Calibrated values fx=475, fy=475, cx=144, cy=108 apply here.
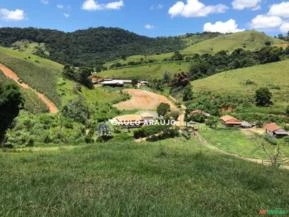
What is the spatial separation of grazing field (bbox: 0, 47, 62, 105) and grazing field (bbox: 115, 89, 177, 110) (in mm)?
14308

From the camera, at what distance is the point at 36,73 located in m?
110

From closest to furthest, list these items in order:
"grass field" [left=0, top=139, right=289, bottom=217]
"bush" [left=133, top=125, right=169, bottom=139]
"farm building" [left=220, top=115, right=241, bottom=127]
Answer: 1. "grass field" [left=0, top=139, right=289, bottom=217]
2. "bush" [left=133, top=125, right=169, bottom=139]
3. "farm building" [left=220, top=115, right=241, bottom=127]

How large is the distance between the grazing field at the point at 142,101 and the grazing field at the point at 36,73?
563 inches

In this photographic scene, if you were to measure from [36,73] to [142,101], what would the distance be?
2550 cm

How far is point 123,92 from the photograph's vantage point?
120 m

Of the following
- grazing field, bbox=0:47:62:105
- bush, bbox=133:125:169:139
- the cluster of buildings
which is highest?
grazing field, bbox=0:47:62:105

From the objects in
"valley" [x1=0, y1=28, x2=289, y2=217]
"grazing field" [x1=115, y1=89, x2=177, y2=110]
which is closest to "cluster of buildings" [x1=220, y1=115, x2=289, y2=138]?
"valley" [x1=0, y1=28, x2=289, y2=217]

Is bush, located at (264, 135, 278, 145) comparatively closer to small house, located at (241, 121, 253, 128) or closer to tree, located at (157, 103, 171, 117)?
small house, located at (241, 121, 253, 128)

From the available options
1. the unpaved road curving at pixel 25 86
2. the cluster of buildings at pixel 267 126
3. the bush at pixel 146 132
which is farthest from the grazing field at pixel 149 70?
the bush at pixel 146 132

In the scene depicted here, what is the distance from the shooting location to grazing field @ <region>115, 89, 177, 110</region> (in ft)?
332

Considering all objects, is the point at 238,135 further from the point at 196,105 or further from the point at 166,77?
the point at 166,77

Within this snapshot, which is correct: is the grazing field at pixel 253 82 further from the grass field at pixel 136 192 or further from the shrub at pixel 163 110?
the grass field at pixel 136 192

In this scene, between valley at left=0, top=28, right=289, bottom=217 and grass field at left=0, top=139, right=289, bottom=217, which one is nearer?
grass field at left=0, top=139, right=289, bottom=217

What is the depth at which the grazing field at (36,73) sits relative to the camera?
97.4 metres
